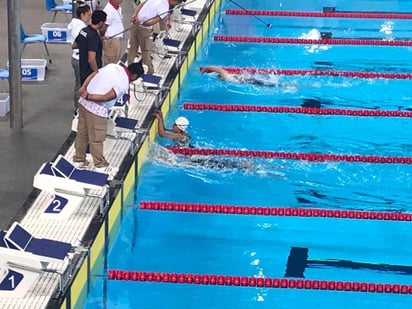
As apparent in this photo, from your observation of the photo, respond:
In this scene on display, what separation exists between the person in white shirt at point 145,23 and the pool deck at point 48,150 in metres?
0.41

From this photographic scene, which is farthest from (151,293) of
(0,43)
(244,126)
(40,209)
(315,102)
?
(0,43)

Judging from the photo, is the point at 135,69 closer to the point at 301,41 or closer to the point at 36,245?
the point at 36,245

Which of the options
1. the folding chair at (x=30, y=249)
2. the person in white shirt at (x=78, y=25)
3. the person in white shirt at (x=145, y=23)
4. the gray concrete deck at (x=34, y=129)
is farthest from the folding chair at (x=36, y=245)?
the person in white shirt at (x=145, y=23)

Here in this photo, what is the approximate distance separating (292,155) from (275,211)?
1.19 metres

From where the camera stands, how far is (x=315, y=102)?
10.4 metres

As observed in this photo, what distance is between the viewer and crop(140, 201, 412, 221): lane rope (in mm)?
7688

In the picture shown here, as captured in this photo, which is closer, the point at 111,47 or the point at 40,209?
the point at 40,209

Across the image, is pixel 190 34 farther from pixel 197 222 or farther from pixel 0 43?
pixel 197 222

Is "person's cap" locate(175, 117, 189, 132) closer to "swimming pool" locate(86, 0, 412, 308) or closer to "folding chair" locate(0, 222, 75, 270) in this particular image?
"swimming pool" locate(86, 0, 412, 308)

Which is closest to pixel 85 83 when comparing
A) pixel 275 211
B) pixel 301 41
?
pixel 275 211

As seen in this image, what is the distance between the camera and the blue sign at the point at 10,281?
5.95 meters

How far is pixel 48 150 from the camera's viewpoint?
26.8 ft

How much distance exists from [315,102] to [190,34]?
206 cm

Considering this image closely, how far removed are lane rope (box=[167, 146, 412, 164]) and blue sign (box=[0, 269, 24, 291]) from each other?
3068 mm
